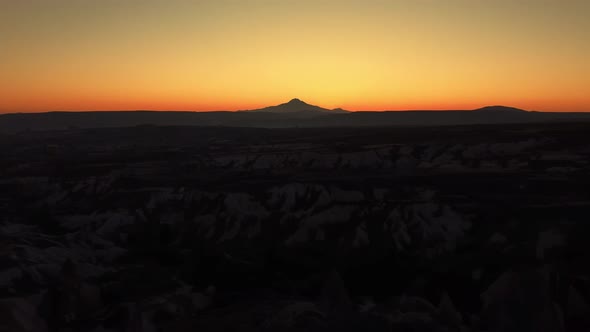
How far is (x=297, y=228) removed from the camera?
1986 inches

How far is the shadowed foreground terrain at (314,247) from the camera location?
31438 mm

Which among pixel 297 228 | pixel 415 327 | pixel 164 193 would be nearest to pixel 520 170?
pixel 297 228

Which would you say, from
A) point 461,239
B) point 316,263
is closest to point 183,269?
point 316,263

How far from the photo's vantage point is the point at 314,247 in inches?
1844

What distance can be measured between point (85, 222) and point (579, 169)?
5899cm

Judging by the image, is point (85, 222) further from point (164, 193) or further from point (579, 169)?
point (579, 169)

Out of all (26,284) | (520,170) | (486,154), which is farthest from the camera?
(486,154)

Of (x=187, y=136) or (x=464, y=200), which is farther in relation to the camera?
(x=187, y=136)

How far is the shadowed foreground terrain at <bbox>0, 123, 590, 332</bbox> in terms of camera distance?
31438 mm

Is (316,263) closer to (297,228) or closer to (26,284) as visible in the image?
(297,228)

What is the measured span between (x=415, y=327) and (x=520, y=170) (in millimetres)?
40366

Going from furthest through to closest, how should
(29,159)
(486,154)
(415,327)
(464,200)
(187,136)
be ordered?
(187,136)
(29,159)
(486,154)
(464,200)
(415,327)

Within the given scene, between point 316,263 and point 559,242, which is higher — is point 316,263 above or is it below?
below

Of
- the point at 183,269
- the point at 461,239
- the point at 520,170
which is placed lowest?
the point at 183,269
